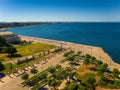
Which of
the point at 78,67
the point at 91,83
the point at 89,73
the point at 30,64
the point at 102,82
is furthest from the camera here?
the point at 30,64

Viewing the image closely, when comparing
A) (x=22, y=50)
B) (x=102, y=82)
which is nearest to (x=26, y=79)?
(x=102, y=82)

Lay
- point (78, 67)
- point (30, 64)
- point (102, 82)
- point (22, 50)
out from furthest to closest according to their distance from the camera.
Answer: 1. point (22, 50)
2. point (30, 64)
3. point (78, 67)
4. point (102, 82)

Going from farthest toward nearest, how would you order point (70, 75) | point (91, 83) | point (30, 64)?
1. point (30, 64)
2. point (70, 75)
3. point (91, 83)

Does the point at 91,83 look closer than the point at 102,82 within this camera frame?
Yes

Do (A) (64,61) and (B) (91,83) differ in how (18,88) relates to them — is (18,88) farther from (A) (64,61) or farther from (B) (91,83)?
(A) (64,61)

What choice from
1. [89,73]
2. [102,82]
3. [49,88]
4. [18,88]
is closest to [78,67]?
[89,73]

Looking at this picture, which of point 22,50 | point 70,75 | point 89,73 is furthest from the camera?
point 22,50

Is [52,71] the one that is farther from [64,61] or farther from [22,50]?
[22,50]

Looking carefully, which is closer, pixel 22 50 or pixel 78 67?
pixel 78 67

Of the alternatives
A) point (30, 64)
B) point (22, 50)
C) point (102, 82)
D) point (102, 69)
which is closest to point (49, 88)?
point (102, 82)
